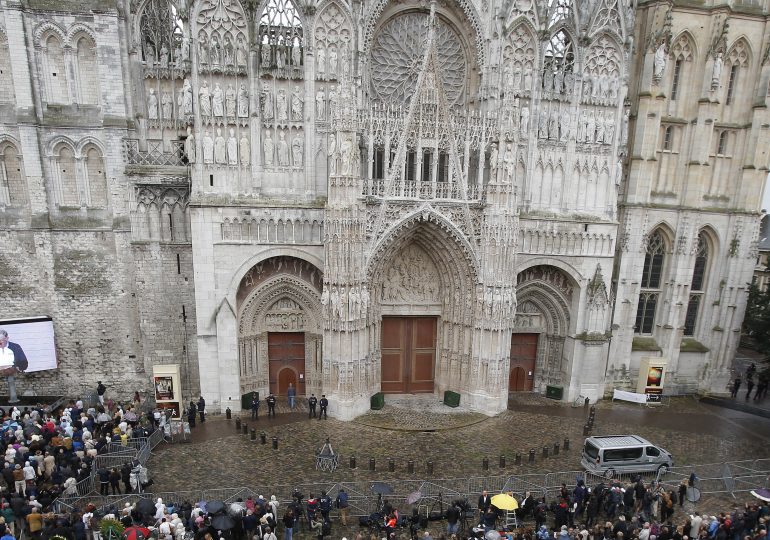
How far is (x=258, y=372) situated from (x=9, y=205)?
Result: 1528 cm

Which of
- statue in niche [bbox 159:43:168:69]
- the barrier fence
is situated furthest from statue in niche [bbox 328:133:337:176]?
the barrier fence

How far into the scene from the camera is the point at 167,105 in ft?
79.9

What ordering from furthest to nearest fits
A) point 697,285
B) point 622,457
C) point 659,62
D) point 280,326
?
point 697,285, point 659,62, point 280,326, point 622,457

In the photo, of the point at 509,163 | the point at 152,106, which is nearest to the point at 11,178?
the point at 152,106

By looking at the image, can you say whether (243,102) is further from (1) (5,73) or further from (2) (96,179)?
(1) (5,73)

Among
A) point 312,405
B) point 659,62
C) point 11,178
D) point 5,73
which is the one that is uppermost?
point 659,62

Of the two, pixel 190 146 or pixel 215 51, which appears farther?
pixel 190 146

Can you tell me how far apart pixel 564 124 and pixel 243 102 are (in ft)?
58.0

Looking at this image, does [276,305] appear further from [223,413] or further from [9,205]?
[9,205]

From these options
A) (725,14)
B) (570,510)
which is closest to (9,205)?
(570,510)

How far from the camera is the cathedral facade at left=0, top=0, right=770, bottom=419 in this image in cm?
2295

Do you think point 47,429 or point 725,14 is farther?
point 725,14

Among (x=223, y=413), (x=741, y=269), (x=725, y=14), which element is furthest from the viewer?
(x=741, y=269)

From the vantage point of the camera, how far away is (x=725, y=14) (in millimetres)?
26750
